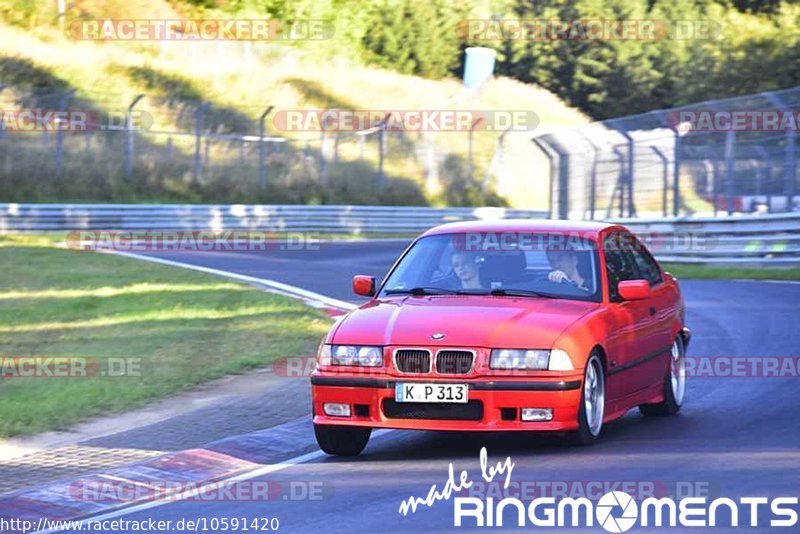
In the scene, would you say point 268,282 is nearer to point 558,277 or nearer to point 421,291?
point 421,291

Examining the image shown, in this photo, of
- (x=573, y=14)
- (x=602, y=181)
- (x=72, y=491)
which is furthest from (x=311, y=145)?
(x=72, y=491)

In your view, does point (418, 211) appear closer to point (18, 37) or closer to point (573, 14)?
point (18, 37)

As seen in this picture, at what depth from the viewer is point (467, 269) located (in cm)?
986

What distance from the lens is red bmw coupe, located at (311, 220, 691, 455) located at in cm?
863

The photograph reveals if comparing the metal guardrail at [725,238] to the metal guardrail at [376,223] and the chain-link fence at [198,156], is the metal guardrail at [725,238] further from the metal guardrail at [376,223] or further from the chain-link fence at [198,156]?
the chain-link fence at [198,156]

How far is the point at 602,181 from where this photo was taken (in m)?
31.4

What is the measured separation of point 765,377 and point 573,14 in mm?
65710

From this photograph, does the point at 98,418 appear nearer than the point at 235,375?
Yes

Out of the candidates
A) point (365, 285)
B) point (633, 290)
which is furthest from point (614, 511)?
point (365, 285)

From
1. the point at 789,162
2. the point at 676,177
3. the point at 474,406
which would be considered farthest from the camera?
the point at 676,177

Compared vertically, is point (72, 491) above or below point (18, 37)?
below

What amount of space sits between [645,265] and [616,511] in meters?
3.95

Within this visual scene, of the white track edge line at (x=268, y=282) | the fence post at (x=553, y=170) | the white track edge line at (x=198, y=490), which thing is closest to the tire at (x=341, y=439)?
the white track edge line at (x=198, y=490)

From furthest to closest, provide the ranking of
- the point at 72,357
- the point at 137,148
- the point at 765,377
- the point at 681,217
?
1. the point at 137,148
2. the point at 681,217
3. the point at 72,357
4. the point at 765,377
